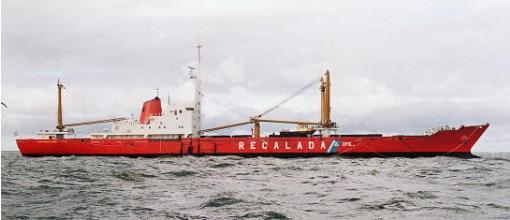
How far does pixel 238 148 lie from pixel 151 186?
28622 millimetres

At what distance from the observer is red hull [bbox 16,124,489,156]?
43.4 metres

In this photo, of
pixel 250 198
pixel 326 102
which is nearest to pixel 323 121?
pixel 326 102

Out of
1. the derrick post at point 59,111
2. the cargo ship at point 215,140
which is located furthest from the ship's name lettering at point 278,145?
the derrick post at point 59,111

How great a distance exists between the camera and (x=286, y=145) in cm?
4509

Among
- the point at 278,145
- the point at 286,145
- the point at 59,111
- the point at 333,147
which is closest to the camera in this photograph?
the point at 333,147

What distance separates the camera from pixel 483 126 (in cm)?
4384

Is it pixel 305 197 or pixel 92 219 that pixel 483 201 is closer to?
pixel 305 197

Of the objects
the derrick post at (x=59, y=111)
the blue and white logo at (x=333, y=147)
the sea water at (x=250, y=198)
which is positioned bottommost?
the sea water at (x=250, y=198)

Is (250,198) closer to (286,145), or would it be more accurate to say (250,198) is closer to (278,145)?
(286,145)

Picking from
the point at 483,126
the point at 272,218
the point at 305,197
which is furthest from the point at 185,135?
the point at 272,218

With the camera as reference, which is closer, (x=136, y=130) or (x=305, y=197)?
(x=305, y=197)

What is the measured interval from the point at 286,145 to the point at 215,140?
6.74 metres

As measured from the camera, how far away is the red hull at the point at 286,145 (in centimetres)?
4344

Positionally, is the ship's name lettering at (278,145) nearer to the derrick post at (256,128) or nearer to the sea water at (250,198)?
the derrick post at (256,128)
